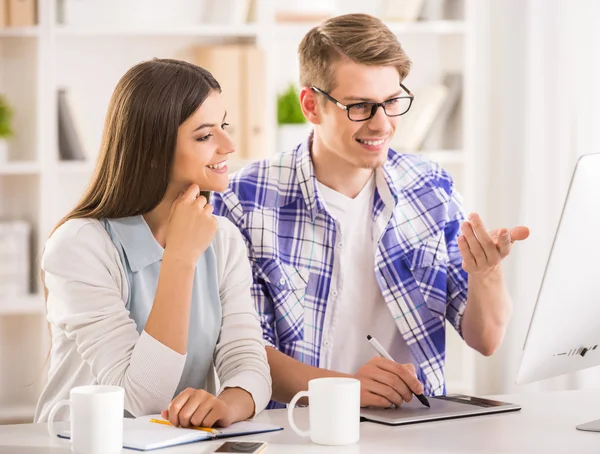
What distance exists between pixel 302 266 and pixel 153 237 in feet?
1.55

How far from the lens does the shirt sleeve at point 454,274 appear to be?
84.0 inches

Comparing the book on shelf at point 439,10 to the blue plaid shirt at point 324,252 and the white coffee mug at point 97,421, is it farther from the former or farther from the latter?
the white coffee mug at point 97,421

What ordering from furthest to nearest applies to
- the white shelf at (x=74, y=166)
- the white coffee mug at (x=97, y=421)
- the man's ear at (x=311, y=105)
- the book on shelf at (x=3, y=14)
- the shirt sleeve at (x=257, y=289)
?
1. the white shelf at (x=74, y=166)
2. the book on shelf at (x=3, y=14)
3. the man's ear at (x=311, y=105)
4. the shirt sleeve at (x=257, y=289)
5. the white coffee mug at (x=97, y=421)

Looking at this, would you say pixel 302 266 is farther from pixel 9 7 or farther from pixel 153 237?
pixel 9 7

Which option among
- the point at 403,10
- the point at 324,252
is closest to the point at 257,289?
the point at 324,252

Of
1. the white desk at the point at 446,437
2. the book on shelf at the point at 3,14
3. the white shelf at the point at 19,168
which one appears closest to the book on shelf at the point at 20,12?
the book on shelf at the point at 3,14

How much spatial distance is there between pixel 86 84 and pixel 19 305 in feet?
3.02

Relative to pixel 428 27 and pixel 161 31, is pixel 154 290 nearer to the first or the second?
pixel 161 31

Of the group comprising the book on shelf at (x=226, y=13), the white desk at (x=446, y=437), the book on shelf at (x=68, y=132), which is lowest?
the white desk at (x=446, y=437)

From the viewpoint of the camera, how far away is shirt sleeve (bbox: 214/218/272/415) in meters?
1.63

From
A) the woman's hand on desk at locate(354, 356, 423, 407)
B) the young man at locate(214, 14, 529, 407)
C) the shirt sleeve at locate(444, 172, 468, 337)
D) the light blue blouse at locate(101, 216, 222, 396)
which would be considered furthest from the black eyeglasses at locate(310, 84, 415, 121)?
the woman's hand on desk at locate(354, 356, 423, 407)

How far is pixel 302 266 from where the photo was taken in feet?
6.93

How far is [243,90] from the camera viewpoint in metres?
3.44

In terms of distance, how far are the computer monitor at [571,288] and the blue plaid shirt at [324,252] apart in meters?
0.71
